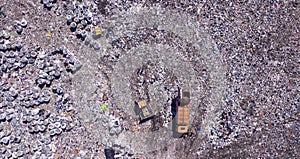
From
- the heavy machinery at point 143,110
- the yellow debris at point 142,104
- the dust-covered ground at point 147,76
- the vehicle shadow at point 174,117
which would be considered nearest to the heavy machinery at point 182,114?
the vehicle shadow at point 174,117

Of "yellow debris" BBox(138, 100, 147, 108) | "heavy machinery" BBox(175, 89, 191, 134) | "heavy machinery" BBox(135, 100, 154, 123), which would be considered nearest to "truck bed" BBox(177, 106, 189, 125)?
"heavy machinery" BBox(175, 89, 191, 134)

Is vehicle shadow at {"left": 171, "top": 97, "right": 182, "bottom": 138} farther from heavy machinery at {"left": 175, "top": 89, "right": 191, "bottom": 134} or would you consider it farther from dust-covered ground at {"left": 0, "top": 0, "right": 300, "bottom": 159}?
heavy machinery at {"left": 175, "top": 89, "right": 191, "bottom": 134}

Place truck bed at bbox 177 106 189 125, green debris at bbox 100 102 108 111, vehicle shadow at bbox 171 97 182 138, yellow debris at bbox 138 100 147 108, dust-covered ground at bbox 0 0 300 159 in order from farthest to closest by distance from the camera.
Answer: vehicle shadow at bbox 171 97 182 138, green debris at bbox 100 102 108 111, truck bed at bbox 177 106 189 125, yellow debris at bbox 138 100 147 108, dust-covered ground at bbox 0 0 300 159

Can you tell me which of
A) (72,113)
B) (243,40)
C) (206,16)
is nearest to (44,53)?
(72,113)

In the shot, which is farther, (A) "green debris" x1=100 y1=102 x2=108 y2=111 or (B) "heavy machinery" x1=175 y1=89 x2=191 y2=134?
(A) "green debris" x1=100 y1=102 x2=108 y2=111

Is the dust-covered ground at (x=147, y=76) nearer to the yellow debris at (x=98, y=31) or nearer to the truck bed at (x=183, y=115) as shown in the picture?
the yellow debris at (x=98, y=31)

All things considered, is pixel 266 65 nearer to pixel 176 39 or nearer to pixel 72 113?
pixel 176 39
